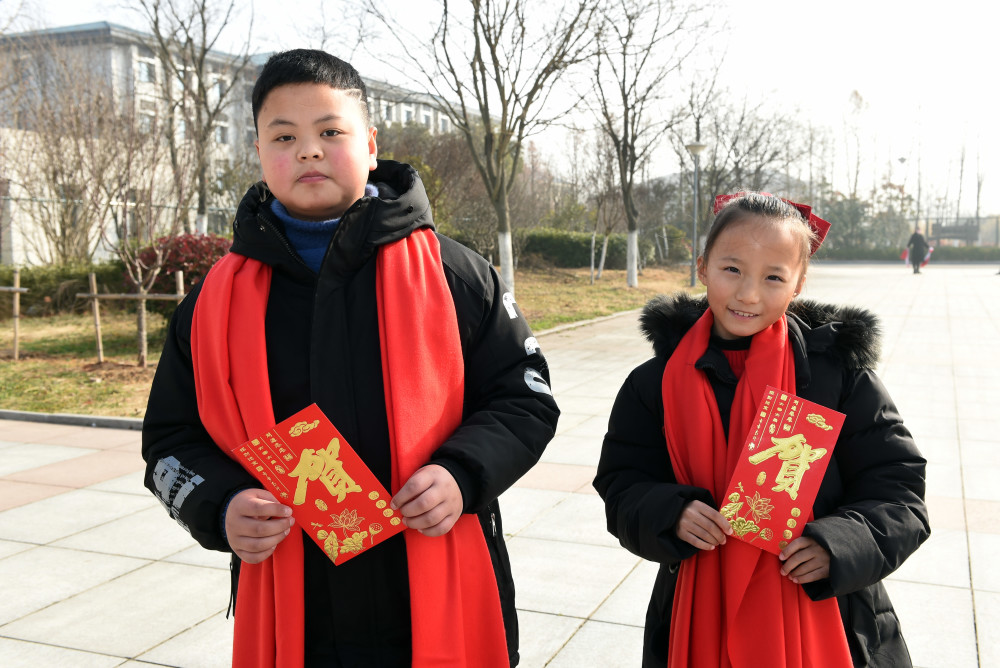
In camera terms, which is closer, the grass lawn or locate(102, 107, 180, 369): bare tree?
the grass lawn

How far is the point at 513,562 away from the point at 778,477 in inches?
97.2

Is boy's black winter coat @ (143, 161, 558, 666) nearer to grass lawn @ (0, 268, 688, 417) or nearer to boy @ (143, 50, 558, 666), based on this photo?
boy @ (143, 50, 558, 666)

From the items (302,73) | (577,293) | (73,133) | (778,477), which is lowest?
(577,293)

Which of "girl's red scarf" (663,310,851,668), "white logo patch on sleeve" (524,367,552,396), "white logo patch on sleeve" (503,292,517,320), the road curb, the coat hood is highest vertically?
the coat hood

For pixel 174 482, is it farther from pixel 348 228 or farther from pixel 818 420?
pixel 818 420

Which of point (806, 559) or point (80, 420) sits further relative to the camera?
point (80, 420)

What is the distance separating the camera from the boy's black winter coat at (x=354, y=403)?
174 cm

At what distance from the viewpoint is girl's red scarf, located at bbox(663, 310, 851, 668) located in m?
1.75

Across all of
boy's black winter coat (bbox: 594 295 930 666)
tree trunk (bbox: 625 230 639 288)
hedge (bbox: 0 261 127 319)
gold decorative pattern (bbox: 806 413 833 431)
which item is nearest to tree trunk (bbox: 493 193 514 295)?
tree trunk (bbox: 625 230 639 288)

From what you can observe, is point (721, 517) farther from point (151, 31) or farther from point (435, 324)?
point (151, 31)

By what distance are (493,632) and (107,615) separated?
239cm

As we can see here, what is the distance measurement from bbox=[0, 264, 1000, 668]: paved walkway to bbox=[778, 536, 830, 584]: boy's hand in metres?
1.52

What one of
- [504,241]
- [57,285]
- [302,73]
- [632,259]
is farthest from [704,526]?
[632,259]

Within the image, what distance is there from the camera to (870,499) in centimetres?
177
